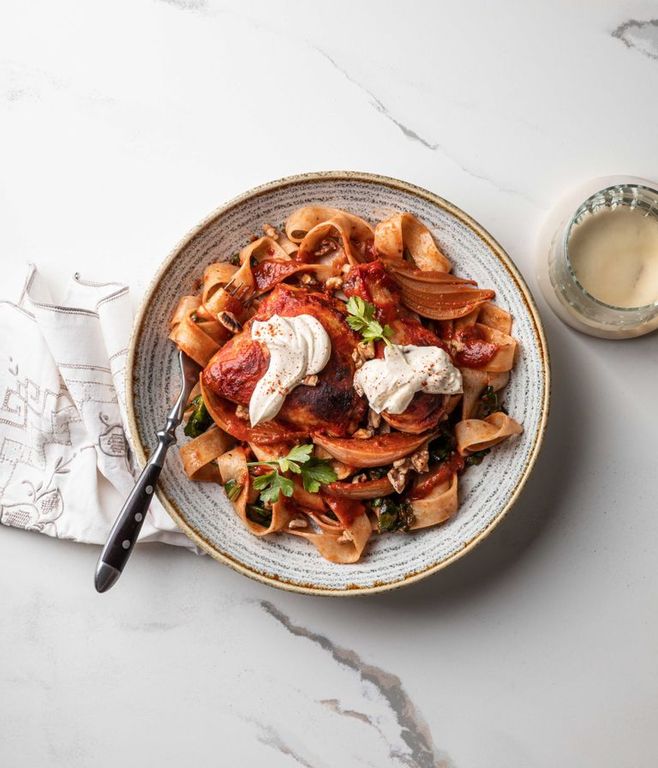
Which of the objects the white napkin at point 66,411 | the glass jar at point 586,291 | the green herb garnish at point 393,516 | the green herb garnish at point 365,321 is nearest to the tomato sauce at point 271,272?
the green herb garnish at point 365,321

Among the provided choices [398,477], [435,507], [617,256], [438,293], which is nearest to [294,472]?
[398,477]

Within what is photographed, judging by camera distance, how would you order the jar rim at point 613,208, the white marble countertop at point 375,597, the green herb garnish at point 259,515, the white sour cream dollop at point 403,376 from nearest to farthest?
1. the white sour cream dollop at point 403,376
2. the jar rim at point 613,208
3. the green herb garnish at point 259,515
4. the white marble countertop at point 375,597

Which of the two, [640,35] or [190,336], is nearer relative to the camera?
[190,336]

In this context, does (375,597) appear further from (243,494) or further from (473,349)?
(473,349)

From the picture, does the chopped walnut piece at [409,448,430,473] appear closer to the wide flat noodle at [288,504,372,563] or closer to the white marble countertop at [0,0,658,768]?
the wide flat noodle at [288,504,372,563]

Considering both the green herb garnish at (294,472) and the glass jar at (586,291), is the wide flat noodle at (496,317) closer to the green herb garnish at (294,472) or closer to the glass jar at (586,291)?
the glass jar at (586,291)

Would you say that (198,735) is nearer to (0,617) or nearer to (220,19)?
(0,617)
